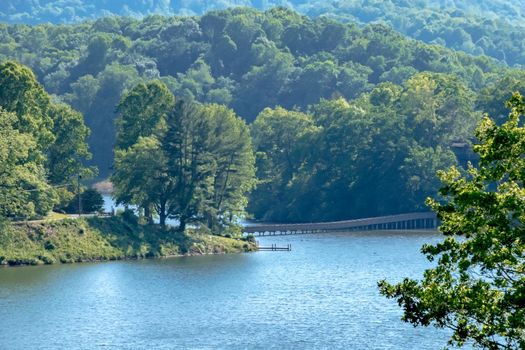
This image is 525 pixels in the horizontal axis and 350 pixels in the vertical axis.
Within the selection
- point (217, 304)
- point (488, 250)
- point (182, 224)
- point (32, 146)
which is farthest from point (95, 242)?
point (488, 250)

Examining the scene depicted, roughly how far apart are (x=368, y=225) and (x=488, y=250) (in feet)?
403

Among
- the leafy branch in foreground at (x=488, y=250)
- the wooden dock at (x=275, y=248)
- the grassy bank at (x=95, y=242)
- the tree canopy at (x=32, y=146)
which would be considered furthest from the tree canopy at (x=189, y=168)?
the leafy branch in foreground at (x=488, y=250)

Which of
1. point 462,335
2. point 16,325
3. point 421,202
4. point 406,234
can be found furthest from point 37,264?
point 462,335

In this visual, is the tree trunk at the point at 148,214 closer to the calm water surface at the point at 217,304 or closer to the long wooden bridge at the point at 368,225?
the calm water surface at the point at 217,304

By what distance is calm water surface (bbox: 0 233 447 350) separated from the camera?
3275 inches

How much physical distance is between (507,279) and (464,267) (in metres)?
1.57

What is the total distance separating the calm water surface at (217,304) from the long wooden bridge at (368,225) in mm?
24857

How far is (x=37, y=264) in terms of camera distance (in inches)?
4651

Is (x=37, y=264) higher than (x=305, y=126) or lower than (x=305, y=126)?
lower

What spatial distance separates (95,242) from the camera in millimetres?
124688

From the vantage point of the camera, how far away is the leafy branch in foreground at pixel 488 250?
1722 inches

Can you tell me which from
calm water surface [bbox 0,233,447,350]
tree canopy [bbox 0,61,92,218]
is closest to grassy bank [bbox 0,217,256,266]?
tree canopy [bbox 0,61,92,218]

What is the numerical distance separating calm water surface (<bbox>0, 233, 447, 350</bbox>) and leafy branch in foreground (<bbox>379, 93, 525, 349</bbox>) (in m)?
34.6

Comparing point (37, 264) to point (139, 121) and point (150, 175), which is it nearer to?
point (150, 175)
